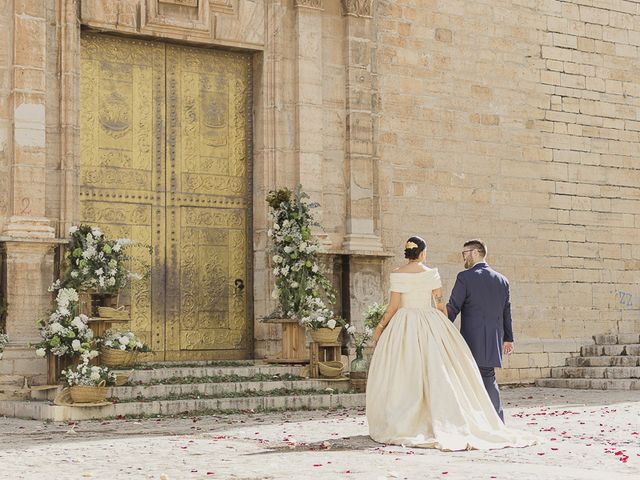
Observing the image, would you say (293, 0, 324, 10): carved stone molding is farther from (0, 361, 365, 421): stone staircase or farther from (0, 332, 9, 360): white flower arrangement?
(0, 332, 9, 360): white flower arrangement

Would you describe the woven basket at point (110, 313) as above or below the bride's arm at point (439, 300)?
below

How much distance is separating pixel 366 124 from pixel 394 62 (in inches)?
37.6

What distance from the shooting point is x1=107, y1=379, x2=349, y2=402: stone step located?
10453mm

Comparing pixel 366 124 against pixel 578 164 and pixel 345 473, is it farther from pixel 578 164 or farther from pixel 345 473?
pixel 345 473

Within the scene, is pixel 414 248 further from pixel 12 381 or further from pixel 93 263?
pixel 12 381

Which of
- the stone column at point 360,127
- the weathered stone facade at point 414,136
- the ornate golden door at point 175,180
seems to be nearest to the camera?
the weathered stone facade at point 414,136

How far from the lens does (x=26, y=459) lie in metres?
7.03

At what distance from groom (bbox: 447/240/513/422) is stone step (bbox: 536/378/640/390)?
18.3 feet

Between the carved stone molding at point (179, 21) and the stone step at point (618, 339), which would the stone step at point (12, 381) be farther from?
the stone step at point (618, 339)

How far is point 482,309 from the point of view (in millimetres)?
8414

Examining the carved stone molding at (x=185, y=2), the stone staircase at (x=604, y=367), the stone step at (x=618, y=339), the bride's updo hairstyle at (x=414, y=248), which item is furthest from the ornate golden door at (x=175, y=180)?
the stone step at (x=618, y=339)

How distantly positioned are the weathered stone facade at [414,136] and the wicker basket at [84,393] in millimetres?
1437

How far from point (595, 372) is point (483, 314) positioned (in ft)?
21.5

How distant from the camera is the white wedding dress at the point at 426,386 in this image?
7582mm
